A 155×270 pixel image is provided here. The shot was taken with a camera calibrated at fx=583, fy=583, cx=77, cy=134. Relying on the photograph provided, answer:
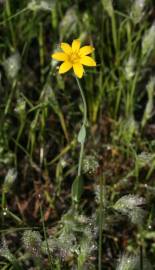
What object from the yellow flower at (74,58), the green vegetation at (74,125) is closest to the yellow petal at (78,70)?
the yellow flower at (74,58)

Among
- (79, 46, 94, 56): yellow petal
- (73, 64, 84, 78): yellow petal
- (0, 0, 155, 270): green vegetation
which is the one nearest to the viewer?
(73, 64, 84, 78): yellow petal

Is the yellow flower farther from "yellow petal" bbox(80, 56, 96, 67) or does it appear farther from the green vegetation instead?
the green vegetation

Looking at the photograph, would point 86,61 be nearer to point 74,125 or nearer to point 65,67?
point 65,67

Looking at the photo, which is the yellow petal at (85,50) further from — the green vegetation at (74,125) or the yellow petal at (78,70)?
the green vegetation at (74,125)

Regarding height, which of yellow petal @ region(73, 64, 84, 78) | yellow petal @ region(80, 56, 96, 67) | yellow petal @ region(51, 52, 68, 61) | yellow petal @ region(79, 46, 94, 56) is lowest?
yellow petal @ region(73, 64, 84, 78)

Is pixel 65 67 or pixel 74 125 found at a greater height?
pixel 74 125

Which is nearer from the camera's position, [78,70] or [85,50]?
[78,70]

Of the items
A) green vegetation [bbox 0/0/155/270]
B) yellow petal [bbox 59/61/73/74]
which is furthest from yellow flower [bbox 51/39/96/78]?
green vegetation [bbox 0/0/155/270]

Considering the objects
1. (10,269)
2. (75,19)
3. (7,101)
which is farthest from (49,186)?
(75,19)

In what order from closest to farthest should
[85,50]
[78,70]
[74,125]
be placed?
[78,70] → [85,50] → [74,125]

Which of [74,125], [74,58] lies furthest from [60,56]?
[74,125]
